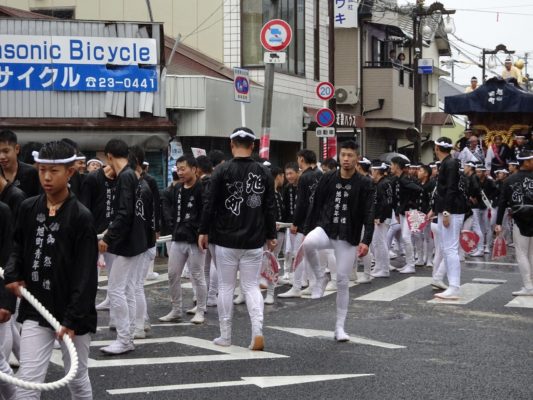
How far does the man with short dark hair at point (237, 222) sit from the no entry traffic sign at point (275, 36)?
9236 mm

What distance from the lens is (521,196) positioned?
488 inches

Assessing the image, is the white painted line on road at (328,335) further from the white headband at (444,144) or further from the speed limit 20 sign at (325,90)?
the speed limit 20 sign at (325,90)

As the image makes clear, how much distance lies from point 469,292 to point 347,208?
440 centimetres

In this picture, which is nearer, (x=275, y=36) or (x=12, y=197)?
(x=12, y=197)

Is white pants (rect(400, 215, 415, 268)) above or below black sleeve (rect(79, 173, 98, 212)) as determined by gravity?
below

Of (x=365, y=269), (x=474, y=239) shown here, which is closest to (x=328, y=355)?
(x=365, y=269)

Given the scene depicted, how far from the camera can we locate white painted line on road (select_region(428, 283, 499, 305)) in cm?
1199

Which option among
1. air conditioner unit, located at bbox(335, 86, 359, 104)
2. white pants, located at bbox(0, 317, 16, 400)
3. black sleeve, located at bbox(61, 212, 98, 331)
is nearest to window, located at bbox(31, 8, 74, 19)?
air conditioner unit, located at bbox(335, 86, 359, 104)

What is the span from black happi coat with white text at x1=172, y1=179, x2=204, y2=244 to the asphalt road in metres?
1.04

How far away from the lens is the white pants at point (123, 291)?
337 inches

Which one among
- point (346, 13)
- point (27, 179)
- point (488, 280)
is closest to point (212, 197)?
point (27, 179)

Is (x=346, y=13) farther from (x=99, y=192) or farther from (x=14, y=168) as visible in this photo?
(x=14, y=168)

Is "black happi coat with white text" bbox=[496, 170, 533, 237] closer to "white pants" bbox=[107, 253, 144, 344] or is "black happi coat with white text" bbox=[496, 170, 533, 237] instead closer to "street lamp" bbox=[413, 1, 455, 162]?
"white pants" bbox=[107, 253, 144, 344]

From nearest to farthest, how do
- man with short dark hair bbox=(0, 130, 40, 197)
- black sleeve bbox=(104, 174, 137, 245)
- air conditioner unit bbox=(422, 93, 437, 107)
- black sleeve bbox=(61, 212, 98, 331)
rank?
black sleeve bbox=(61, 212, 98, 331) → man with short dark hair bbox=(0, 130, 40, 197) → black sleeve bbox=(104, 174, 137, 245) → air conditioner unit bbox=(422, 93, 437, 107)
